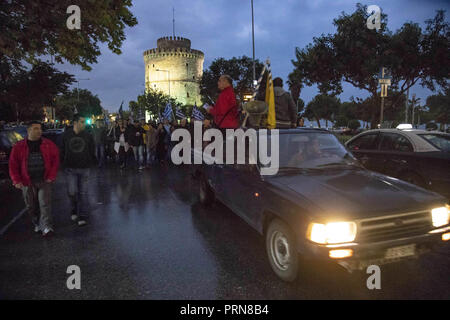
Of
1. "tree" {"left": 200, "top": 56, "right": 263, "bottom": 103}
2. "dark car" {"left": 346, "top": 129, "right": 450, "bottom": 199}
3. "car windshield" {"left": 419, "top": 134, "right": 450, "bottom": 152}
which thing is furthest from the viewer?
"tree" {"left": 200, "top": 56, "right": 263, "bottom": 103}

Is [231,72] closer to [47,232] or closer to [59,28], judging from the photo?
[59,28]

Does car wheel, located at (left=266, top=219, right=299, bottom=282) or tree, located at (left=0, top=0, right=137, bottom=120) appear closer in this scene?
car wheel, located at (left=266, top=219, right=299, bottom=282)

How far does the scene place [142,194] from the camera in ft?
25.0

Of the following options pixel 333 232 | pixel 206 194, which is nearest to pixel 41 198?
pixel 206 194

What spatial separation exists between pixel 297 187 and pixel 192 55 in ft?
258

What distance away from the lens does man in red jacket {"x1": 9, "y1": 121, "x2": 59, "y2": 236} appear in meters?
4.57

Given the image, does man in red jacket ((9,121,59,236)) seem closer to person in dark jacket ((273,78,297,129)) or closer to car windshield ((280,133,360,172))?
car windshield ((280,133,360,172))

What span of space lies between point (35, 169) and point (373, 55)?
62.4ft

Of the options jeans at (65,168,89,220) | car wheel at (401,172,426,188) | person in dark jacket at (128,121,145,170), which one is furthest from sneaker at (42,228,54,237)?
person in dark jacket at (128,121,145,170)

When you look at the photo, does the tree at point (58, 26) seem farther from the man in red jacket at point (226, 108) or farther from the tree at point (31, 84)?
the man in red jacket at point (226, 108)

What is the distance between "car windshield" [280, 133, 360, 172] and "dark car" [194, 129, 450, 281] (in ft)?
0.05

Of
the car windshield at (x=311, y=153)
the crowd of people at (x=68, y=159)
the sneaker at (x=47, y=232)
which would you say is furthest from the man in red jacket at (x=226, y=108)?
→ the sneaker at (x=47, y=232)
